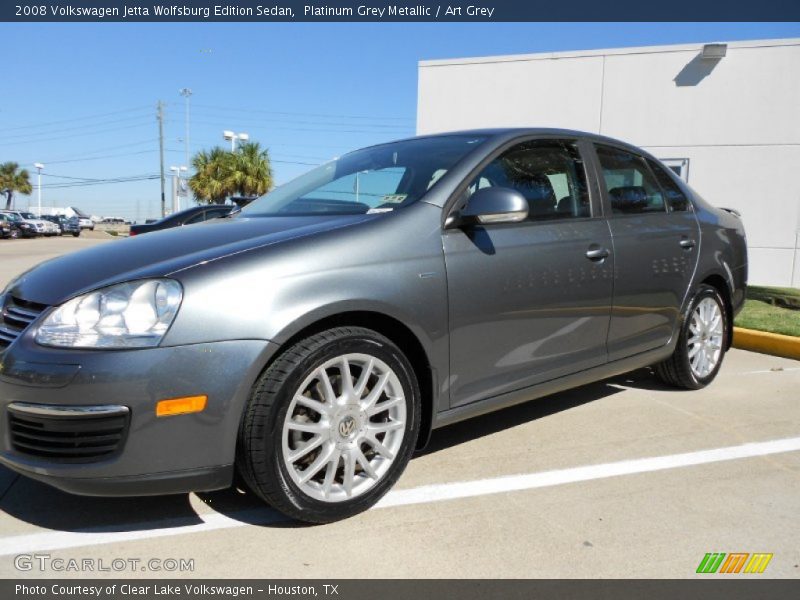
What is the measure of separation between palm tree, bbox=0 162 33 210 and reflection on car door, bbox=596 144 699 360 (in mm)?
78765

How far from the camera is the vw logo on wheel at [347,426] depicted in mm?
2531

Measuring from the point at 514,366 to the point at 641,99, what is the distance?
36.6 feet

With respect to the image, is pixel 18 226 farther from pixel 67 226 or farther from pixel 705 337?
pixel 705 337

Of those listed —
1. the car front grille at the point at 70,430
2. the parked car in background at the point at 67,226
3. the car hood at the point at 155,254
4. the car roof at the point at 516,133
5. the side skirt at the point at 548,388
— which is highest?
the car roof at the point at 516,133

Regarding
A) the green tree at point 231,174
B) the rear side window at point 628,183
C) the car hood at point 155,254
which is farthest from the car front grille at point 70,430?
the green tree at point 231,174

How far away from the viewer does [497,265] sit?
294 centimetres

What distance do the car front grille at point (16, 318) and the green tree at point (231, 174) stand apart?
35734 millimetres

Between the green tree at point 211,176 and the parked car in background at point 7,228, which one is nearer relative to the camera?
the parked car in background at point 7,228

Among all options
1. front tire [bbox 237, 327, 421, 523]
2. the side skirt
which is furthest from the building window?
front tire [bbox 237, 327, 421, 523]

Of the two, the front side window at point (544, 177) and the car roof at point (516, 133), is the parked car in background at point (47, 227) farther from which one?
the front side window at point (544, 177)

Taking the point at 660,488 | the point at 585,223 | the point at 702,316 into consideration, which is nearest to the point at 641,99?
the point at 702,316

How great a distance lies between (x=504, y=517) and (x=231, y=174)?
37.4 metres

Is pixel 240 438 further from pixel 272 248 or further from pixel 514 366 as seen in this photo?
pixel 514 366

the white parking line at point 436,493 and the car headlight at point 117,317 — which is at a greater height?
the car headlight at point 117,317
